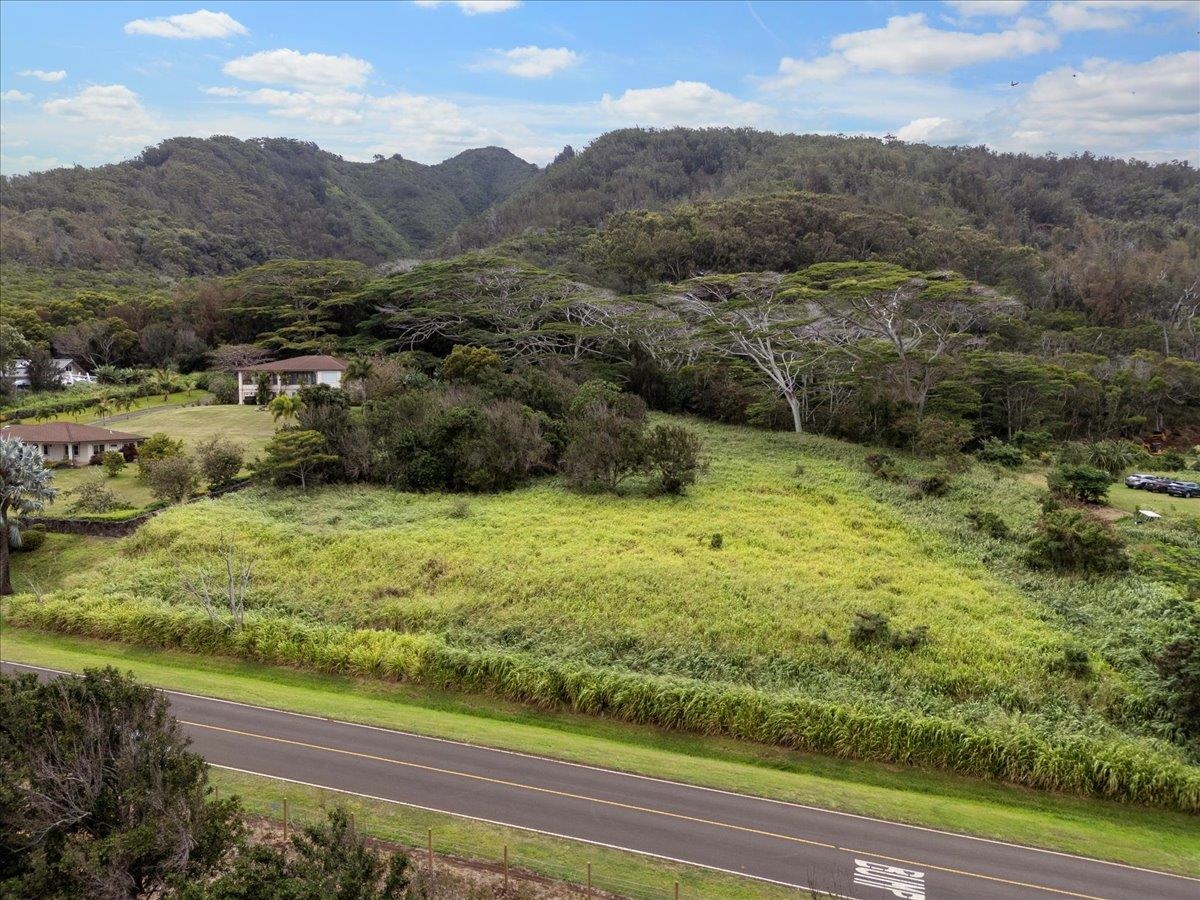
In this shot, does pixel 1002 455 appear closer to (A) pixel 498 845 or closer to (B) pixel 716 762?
(B) pixel 716 762

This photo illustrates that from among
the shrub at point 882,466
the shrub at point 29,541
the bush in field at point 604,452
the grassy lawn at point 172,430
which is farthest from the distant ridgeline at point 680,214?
the shrub at point 29,541

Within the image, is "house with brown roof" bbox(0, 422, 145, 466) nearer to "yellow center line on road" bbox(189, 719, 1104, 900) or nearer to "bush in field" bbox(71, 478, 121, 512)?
"bush in field" bbox(71, 478, 121, 512)

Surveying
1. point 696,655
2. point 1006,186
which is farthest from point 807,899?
point 1006,186

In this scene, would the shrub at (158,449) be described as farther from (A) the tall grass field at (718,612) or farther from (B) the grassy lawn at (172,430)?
(A) the tall grass field at (718,612)

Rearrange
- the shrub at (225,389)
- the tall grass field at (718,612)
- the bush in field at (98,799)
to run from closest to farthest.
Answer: the bush in field at (98,799), the tall grass field at (718,612), the shrub at (225,389)

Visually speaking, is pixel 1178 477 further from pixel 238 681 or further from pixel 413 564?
pixel 238 681

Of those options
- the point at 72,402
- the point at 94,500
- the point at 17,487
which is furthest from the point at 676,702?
the point at 72,402

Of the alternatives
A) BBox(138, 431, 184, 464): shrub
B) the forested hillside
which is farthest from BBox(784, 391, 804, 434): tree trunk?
the forested hillside
